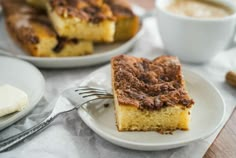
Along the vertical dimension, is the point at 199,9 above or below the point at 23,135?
above

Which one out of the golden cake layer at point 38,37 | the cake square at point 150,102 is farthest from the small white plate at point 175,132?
the golden cake layer at point 38,37

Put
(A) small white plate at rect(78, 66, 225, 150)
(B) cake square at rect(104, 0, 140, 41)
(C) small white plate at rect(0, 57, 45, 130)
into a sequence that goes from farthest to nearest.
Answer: (B) cake square at rect(104, 0, 140, 41)
(C) small white plate at rect(0, 57, 45, 130)
(A) small white plate at rect(78, 66, 225, 150)

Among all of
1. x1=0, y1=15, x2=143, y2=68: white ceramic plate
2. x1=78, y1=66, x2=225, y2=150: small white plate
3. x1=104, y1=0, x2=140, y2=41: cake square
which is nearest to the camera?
x1=78, y1=66, x2=225, y2=150: small white plate

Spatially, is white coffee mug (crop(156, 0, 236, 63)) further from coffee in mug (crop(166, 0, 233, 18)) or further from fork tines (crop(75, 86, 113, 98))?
fork tines (crop(75, 86, 113, 98))

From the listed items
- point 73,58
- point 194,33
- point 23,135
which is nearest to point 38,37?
point 73,58

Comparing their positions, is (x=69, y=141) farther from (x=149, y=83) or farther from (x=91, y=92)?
(x=149, y=83)

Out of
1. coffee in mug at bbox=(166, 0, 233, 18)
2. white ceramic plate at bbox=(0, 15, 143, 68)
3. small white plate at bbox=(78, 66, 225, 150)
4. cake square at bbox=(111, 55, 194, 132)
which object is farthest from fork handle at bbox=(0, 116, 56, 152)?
coffee in mug at bbox=(166, 0, 233, 18)

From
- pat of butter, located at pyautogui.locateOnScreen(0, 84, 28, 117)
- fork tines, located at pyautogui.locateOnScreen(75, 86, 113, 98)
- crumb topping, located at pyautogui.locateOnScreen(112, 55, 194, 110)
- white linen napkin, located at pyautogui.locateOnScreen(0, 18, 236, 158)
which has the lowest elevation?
white linen napkin, located at pyautogui.locateOnScreen(0, 18, 236, 158)

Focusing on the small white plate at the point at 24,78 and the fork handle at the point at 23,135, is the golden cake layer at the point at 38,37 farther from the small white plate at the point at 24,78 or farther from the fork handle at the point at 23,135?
the fork handle at the point at 23,135
